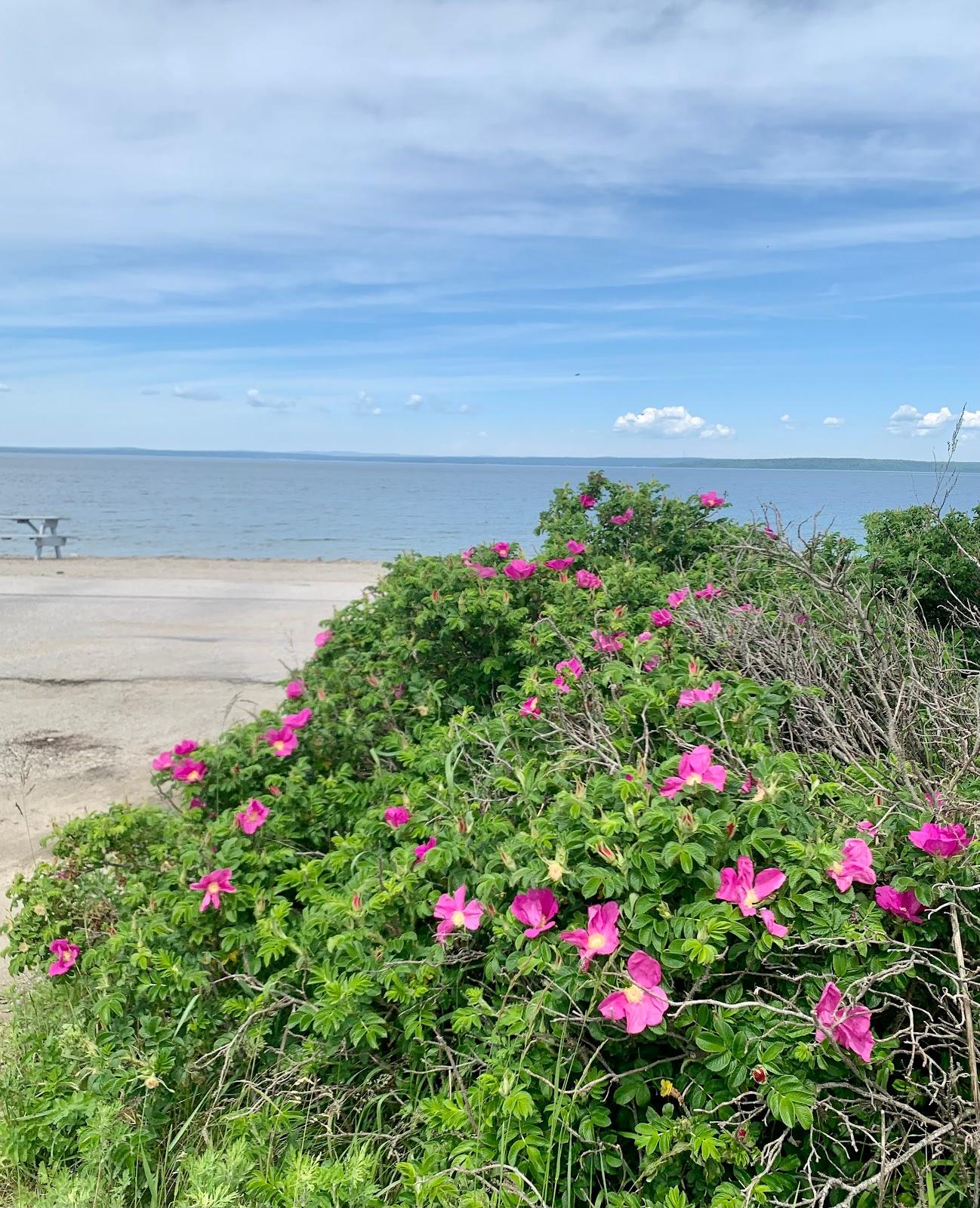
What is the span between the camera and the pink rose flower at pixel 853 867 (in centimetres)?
190

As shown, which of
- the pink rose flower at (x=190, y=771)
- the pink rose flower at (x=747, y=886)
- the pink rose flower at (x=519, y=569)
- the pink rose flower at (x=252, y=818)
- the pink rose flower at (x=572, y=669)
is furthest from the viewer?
the pink rose flower at (x=519, y=569)

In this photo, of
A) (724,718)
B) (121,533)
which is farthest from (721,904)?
(121,533)

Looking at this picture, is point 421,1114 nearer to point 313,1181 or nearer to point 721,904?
point 313,1181

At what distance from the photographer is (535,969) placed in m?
1.95

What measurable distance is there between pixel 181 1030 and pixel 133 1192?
1.29ft

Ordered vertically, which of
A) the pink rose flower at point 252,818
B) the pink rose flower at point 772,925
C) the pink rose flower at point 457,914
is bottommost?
the pink rose flower at point 252,818

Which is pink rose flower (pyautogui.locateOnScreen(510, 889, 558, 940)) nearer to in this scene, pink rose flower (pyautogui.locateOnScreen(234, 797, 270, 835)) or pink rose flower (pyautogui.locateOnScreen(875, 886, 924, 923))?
pink rose flower (pyautogui.locateOnScreen(875, 886, 924, 923))

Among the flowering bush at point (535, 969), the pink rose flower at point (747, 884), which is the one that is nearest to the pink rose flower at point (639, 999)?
the flowering bush at point (535, 969)

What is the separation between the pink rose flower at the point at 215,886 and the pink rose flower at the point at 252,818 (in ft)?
0.68

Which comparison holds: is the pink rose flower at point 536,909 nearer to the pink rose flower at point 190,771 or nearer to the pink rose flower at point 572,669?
the pink rose flower at point 572,669

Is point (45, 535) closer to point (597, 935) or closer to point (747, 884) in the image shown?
point (597, 935)

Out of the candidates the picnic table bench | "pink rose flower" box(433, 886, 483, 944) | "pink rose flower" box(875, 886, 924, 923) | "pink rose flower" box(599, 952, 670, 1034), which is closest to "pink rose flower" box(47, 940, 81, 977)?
"pink rose flower" box(433, 886, 483, 944)

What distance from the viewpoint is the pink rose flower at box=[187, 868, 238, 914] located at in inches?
104

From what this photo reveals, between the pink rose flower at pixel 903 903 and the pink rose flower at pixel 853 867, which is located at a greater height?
the pink rose flower at pixel 853 867
